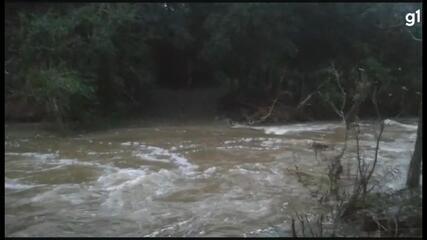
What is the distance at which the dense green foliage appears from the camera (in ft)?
49.4

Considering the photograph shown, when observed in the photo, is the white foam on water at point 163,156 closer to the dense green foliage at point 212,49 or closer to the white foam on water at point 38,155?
the white foam on water at point 38,155

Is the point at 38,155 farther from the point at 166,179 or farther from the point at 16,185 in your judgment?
the point at 166,179

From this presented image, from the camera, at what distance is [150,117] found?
18406 millimetres

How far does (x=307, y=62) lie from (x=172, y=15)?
15.4 ft

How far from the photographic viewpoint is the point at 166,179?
28.1 feet

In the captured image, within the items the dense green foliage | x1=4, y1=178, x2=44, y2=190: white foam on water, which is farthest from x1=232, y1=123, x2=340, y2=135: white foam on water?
x1=4, y1=178, x2=44, y2=190: white foam on water

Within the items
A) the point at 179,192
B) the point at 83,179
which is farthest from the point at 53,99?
the point at 179,192

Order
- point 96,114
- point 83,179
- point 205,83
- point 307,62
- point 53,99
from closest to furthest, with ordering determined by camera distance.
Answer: point 83,179
point 53,99
point 96,114
point 307,62
point 205,83

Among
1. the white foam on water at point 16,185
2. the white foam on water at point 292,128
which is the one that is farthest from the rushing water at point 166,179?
the white foam on water at point 292,128

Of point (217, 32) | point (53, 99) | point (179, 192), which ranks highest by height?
point (217, 32)

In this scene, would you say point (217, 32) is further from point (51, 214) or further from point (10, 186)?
point (51, 214)

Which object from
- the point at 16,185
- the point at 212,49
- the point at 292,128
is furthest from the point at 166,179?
the point at 212,49

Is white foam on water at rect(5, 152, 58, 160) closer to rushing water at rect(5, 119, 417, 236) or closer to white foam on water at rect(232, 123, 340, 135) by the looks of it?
rushing water at rect(5, 119, 417, 236)

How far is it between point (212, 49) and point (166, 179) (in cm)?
1061
